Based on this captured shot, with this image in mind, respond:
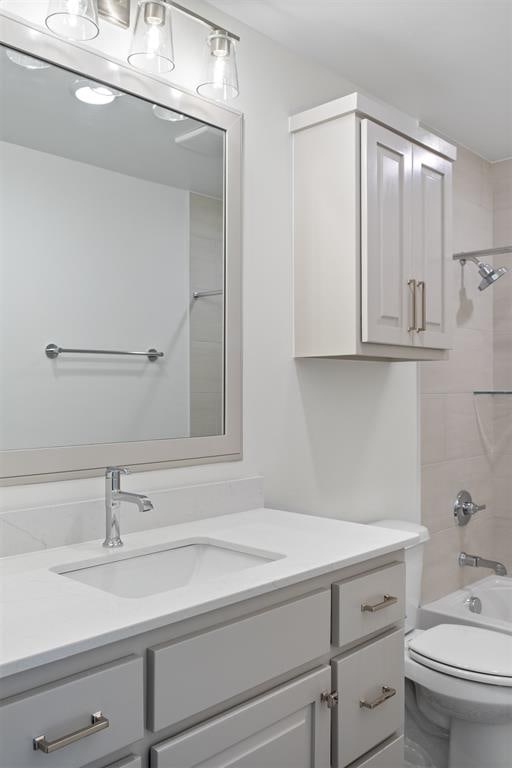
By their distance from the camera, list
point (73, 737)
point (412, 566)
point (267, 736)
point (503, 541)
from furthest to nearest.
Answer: point (503, 541)
point (412, 566)
point (267, 736)
point (73, 737)

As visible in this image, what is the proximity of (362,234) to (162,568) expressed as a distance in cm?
112

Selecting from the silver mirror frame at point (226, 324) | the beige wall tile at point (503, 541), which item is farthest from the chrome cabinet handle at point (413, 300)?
the beige wall tile at point (503, 541)

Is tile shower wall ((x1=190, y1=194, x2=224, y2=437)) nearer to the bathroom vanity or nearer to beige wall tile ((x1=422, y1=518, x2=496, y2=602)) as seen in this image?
the bathroom vanity

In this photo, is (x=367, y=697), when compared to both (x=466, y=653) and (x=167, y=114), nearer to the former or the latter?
(x=466, y=653)

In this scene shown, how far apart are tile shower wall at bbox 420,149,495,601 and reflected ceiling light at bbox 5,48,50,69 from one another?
192cm

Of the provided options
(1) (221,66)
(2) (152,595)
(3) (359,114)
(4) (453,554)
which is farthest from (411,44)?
(4) (453,554)

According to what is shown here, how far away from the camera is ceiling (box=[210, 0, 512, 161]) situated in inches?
76.4

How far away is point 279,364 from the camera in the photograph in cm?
207

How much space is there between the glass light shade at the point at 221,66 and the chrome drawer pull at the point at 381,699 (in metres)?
1.56

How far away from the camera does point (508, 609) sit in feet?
9.53

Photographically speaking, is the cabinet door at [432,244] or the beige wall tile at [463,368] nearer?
the cabinet door at [432,244]

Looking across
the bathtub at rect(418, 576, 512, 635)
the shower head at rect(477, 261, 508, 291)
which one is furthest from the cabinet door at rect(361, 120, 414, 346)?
the bathtub at rect(418, 576, 512, 635)

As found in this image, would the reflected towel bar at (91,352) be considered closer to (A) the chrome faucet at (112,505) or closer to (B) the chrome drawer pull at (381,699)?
(A) the chrome faucet at (112,505)

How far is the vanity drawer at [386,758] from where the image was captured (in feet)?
4.84
